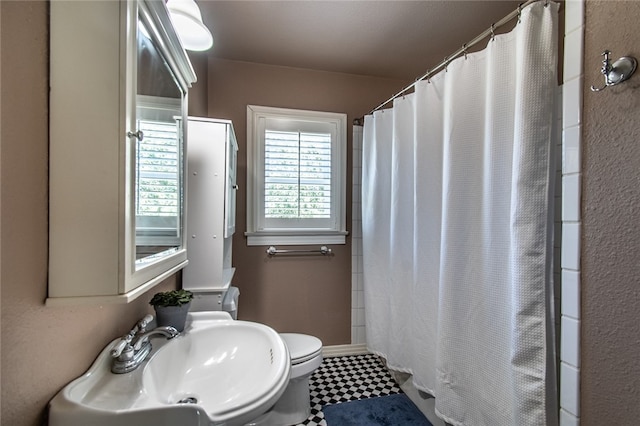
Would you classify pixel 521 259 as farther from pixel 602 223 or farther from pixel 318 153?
pixel 318 153

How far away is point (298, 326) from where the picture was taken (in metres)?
2.19

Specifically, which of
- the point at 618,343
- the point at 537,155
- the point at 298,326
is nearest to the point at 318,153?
the point at 298,326

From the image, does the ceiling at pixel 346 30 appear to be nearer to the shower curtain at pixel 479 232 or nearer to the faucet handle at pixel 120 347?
the shower curtain at pixel 479 232

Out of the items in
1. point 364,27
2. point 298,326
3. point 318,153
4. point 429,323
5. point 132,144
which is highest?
point 364,27

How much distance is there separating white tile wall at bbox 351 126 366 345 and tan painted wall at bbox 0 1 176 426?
1.91 meters

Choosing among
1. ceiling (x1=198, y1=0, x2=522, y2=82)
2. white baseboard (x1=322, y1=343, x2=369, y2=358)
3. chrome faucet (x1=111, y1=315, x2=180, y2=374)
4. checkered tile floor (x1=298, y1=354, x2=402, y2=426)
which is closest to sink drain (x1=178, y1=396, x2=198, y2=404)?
chrome faucet (x1=111, y1=315, x2=180, y2=374)

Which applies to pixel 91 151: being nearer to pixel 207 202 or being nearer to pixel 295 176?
pixel 207 202

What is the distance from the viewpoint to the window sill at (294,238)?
2.10m

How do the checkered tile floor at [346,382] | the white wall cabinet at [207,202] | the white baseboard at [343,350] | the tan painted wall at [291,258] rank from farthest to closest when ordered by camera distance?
the white baseboard at [343,350], the tan painted wall at [291,258], the checkered tile floor at [346,382], the white wall cabinet at [207,202]

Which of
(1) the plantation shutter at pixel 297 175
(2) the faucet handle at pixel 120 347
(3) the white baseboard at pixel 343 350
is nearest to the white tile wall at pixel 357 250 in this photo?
(3) the white baseboard at pixel 343 350

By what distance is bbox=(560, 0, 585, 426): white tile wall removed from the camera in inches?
29.3

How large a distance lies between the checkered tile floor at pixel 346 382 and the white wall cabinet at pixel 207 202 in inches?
37.5

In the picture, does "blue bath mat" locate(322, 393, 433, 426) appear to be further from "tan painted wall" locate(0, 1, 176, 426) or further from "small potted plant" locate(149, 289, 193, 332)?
"tan painted wall" locate(0, 1, 176, 426)

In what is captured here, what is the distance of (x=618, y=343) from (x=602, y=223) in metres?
0.29
